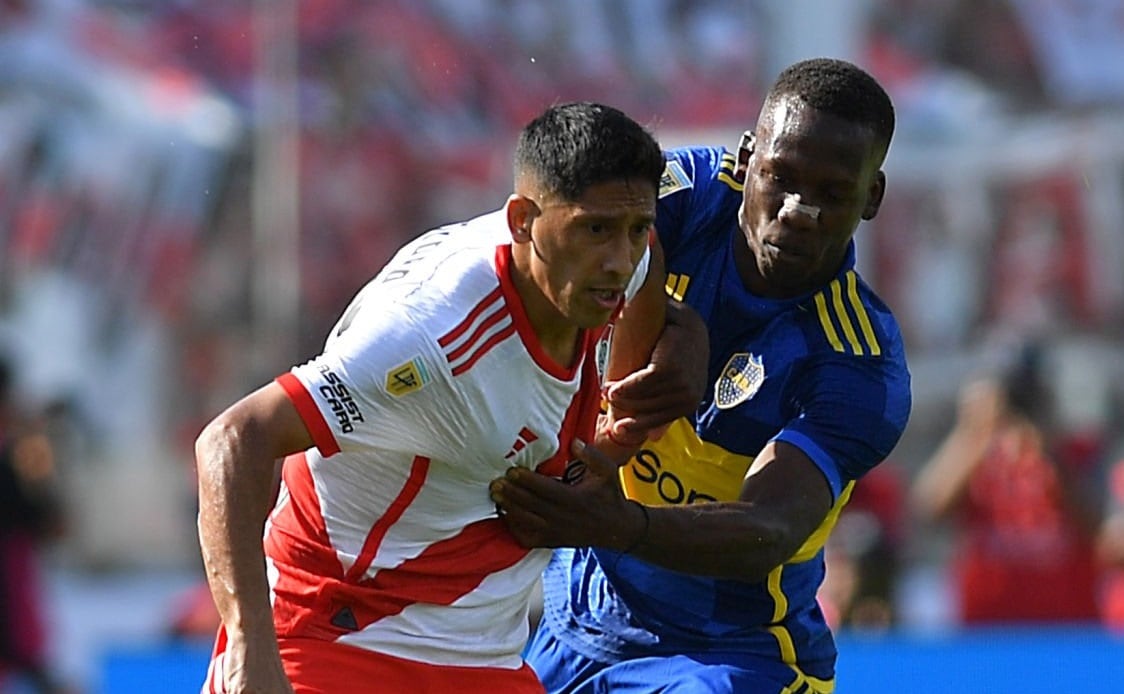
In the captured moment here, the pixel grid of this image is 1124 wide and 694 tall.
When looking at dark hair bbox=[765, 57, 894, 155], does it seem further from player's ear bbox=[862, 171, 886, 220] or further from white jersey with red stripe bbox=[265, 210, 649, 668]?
white jersey with red stripe bbox=[265, 210, 649, 668]

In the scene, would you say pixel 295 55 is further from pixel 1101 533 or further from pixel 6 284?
pixel 1101 533

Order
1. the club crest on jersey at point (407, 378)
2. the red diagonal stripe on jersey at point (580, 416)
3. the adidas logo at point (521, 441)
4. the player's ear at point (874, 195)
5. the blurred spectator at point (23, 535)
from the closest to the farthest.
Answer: the club crest on jersey at point (407, 378) < the adidas logo at point (521, 441) < the red diagonal stripe on jersey at point (580, 416) < the player's ear at point (874, 195) < the blurred spectator at point (23, 535)

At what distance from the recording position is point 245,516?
397cm

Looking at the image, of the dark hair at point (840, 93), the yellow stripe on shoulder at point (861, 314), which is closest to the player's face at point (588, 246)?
the dark hair at point (840, 93)

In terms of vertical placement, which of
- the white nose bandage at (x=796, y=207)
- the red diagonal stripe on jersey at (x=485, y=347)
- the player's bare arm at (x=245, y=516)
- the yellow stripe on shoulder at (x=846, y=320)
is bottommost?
the player's bare arm at (x=245, y=516)

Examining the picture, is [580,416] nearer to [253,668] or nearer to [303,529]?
[303,529]

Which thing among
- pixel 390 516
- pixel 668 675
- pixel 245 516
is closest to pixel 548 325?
pixel 390 516

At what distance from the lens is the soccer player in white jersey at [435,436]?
13.2 ft

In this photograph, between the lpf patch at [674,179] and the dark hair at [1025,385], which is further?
the dark hair at [1025,385]

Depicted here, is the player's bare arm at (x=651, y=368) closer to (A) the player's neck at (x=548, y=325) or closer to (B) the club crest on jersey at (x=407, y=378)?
(A) the player's neck at (x=548, y=325)

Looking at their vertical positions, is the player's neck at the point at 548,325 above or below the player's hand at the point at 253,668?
above

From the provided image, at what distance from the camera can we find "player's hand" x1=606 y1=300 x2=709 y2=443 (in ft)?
15.3

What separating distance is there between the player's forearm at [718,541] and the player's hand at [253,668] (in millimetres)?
966

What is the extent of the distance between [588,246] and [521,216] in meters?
0.17
